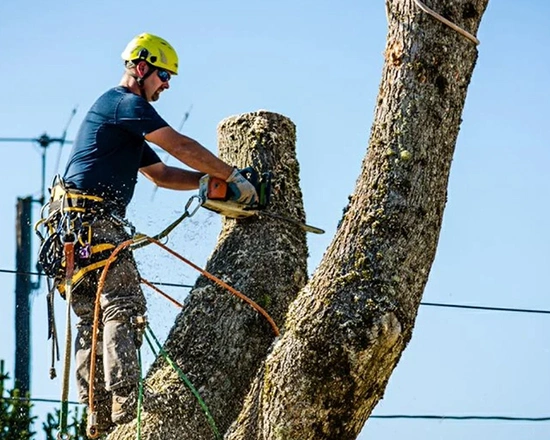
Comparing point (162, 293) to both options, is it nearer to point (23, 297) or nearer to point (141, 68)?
point (141, 68)

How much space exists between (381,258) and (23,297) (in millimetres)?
12791

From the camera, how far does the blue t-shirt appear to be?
6.76 meters

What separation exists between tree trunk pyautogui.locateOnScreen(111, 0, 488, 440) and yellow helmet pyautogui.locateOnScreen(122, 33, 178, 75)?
138 centimetres

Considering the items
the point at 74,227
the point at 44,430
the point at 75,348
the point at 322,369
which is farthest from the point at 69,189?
the point at 44,430

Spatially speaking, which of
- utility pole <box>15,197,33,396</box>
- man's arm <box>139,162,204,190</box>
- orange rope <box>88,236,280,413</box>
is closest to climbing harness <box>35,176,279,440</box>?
orange rope <box>88,236,280,413</box>

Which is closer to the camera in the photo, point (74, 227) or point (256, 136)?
point (74, 227)

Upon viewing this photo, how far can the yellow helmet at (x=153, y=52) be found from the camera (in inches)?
277

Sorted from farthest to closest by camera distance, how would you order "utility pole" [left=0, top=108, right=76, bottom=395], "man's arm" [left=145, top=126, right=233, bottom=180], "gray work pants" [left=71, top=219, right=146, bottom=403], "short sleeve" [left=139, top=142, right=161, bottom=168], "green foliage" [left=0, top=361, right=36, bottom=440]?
"utility pole" [left=0, top=108, right=76, bottom=395], "green foliage" [left=0, top=361, right=36, bottom=440], "short sleeve" [left=139, top=142, right=161, bottom=168], "man's arm" [left=145, top=126, right=233, bottom=180], "gray work pants" [left=71, top=219, right=146, bottom=403]

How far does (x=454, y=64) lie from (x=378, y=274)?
103 centimetres

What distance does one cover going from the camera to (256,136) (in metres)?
7.23

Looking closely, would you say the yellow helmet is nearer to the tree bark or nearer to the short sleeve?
the short sleeve

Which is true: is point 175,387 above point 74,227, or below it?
below

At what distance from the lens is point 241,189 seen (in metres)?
6.87

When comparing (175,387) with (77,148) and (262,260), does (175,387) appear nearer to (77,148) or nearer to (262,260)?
(262,260)
